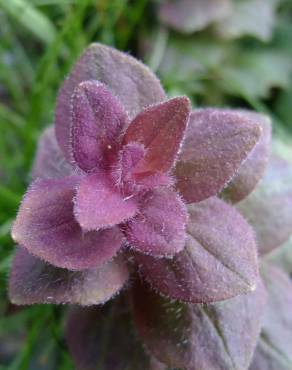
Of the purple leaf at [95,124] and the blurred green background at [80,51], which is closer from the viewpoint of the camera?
the purple leaf at [95,124]

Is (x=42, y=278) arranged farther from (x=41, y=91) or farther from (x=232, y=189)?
(x=41, y=91)

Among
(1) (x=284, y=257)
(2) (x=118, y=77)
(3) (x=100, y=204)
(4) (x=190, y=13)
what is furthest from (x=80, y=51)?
(3) (x=100, y=204)

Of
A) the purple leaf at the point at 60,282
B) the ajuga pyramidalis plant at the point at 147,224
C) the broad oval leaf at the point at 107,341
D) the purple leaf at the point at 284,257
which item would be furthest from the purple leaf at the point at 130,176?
the purple leaf at the point at 284,257

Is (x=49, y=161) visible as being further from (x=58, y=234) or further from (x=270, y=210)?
(x=270, y=210)

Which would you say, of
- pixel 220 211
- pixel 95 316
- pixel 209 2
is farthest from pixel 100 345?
pixel 209 2

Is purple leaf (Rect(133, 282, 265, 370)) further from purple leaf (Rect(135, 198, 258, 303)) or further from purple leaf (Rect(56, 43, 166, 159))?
purple leaf (Rect(56, 43, 166, 159))

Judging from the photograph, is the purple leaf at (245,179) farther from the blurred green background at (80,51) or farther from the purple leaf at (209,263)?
the blurred green background at (80,51)

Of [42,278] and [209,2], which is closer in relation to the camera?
[42,278]

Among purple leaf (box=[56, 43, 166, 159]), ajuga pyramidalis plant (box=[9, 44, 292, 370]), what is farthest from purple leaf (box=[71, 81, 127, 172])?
purple leaf (box=[56, 43, 166, 159])
